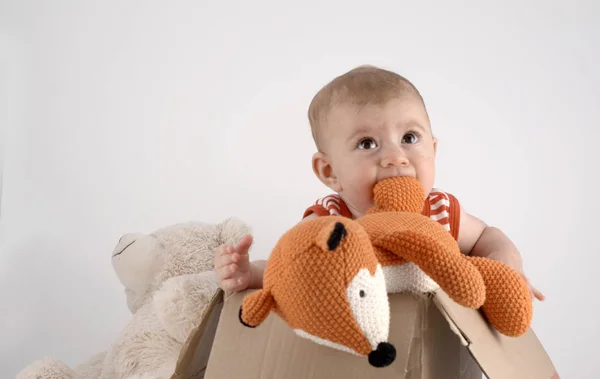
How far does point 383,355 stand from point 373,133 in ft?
1.28

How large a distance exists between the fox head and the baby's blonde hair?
351mm

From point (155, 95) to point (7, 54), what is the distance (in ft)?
1.19

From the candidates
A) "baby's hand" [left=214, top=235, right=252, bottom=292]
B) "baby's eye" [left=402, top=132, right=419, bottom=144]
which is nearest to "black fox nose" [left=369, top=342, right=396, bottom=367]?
"baby's hand" [left=214, top=235, right=252, bottom=292]

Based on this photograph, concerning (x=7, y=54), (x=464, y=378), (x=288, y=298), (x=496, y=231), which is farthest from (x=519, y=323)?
(x=7, y=54)

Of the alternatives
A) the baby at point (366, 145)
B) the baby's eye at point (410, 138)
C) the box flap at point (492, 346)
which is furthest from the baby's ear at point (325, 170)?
the box flap at point (492, 346)

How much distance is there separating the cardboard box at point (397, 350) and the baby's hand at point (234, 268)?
21 mm

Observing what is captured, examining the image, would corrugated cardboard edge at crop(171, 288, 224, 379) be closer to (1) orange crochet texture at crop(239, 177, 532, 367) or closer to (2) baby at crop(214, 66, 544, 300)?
(2) baby at crop(214, 66, 544, 300)

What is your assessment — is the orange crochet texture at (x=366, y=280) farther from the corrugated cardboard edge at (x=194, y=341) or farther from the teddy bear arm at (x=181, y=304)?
the teddy bear arm at (x=181, y=304)

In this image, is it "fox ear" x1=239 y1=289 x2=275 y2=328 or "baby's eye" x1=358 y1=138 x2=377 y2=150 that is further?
"baby's eye" x1=358 y1=138 x2=377 y2=150

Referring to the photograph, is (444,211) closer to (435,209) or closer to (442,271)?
(435,209)

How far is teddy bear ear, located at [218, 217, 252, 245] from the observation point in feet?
3.56

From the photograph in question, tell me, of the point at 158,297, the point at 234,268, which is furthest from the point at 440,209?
the point at 158,297

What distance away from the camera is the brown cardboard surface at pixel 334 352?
58 centimetres

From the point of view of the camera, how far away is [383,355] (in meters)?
0.51
